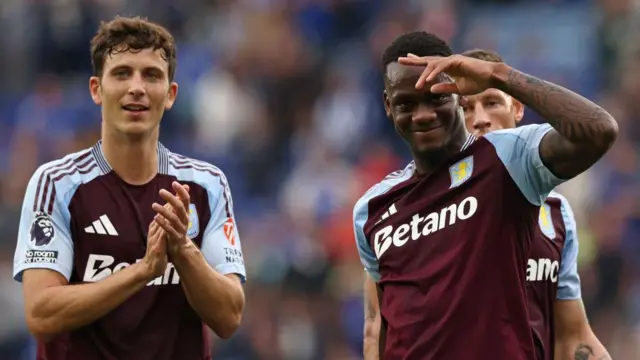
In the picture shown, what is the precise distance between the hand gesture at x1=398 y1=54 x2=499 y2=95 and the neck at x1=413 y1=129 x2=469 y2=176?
1.36 ft

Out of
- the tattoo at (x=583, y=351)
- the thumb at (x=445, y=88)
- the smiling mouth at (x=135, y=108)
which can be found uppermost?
the smiling mouth at (x=135, y=108)

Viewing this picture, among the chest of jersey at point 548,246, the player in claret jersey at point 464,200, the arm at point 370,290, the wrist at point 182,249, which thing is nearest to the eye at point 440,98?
the player in claret jersey at point 464,200

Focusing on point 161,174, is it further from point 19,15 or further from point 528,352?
point 19,15

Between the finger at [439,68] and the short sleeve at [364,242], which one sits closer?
the finger at [439,68]

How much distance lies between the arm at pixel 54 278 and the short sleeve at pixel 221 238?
506 mm

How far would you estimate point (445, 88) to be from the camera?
450 cm

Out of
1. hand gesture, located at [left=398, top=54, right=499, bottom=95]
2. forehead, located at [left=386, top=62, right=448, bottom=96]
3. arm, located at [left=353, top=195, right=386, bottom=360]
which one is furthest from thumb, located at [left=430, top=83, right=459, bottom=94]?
arm, located at [left=353, top=195, right=386, bottom=360]

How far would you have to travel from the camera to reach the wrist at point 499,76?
4426 mm

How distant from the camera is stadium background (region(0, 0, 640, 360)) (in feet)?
34.8

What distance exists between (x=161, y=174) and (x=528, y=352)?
1966 mm

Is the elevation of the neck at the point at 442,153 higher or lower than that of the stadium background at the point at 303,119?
lower

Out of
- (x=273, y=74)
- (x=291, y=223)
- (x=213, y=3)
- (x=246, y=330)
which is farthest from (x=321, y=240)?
(x=213, y=3)

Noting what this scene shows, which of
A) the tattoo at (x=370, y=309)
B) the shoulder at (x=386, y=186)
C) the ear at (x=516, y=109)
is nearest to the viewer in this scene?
the shoulder at (x=386, y=186)

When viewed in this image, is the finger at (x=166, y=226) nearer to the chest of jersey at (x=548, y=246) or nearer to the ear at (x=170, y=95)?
the ear at (x=170, y=95)
